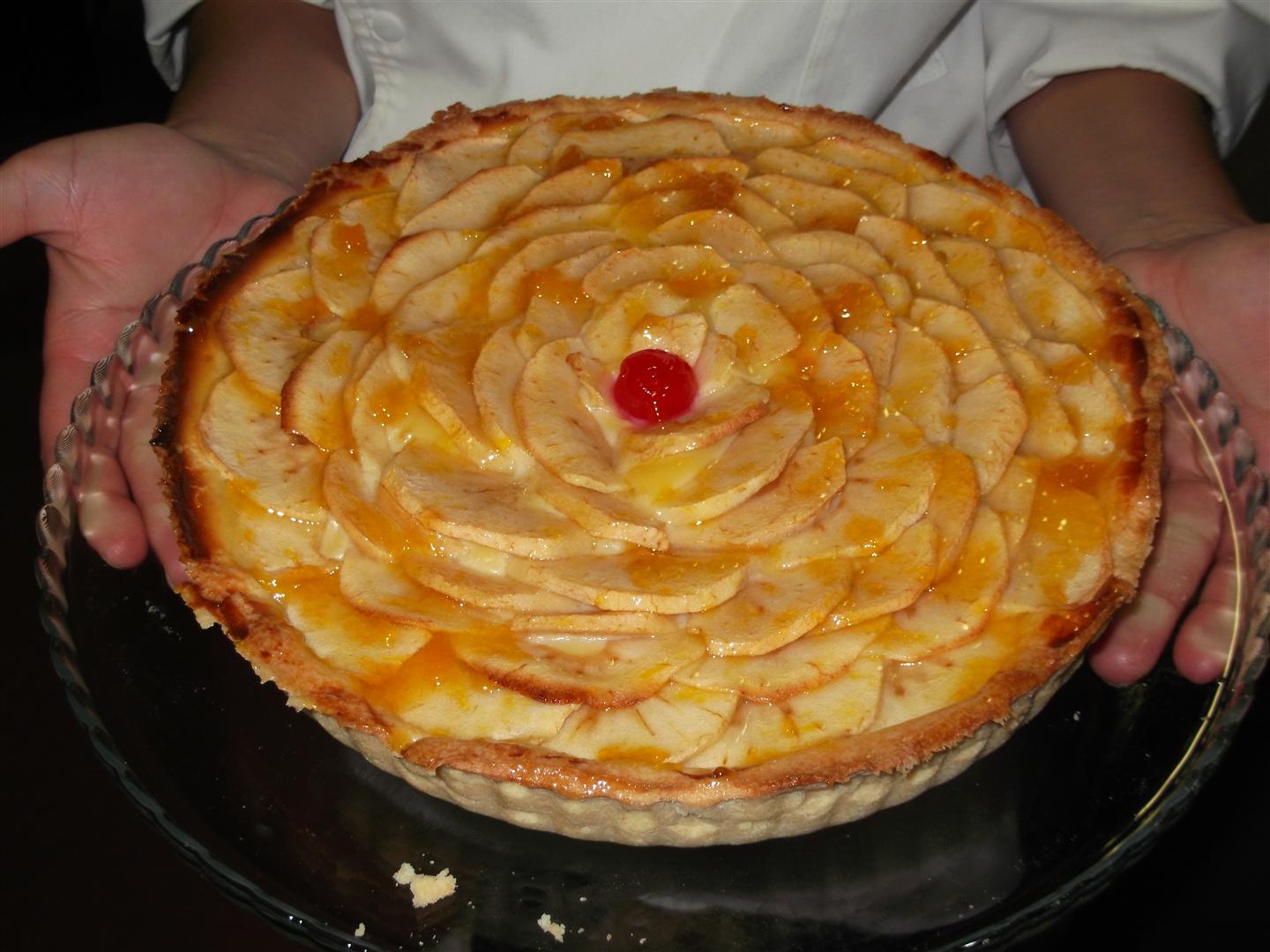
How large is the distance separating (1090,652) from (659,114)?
1449mm

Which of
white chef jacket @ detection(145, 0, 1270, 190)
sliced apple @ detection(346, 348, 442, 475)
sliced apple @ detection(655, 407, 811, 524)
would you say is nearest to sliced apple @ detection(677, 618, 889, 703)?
sliced apple @ detection(655, 407, 811, 524)

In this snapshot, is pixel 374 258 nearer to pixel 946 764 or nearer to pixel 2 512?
pixel 946 764

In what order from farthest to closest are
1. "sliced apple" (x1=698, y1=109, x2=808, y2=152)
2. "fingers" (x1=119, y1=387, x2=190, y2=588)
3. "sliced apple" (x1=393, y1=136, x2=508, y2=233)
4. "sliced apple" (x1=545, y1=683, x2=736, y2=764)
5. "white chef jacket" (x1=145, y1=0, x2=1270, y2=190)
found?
"white chef jacket" (x1=145, y1=0, x2=1270, y2=190) → "sliced apple" (x1=698, y1=109, x2=808, y2=152) → "sliced apple" (x1=393, y1=136, x2=508, y2=233) → "fingers" (x1=119, y1=387, x2=190, y2=588) → "sliced apple" (x1=545, y1=683, x2=736, y2=764)

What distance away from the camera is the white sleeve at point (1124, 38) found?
9.87 feet

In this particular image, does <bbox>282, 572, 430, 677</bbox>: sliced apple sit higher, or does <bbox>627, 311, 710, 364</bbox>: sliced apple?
<bbox>627, 311, 710, 364</bbox>: sliced apple

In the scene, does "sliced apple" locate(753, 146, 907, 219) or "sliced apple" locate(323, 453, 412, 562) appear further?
"sliced apple" locate(753, 146, 907, 219)

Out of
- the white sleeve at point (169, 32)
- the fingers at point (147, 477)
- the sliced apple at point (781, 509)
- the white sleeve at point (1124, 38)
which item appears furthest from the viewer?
the white sleeve at point (169, 32)

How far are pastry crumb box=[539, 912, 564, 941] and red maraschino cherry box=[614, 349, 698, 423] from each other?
81cm

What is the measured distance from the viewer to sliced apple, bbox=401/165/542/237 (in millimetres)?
2322

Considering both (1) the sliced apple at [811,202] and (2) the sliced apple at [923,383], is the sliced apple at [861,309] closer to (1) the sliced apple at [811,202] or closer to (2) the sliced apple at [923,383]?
(2) the sliced apple at [923,383]

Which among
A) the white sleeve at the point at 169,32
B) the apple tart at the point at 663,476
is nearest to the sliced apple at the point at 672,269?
the apple tart at the point at 663,476

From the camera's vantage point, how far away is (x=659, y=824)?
69.7 inches

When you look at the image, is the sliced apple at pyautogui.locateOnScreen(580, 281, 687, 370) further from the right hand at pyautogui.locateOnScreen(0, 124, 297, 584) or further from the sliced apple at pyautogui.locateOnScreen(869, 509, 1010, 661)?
the right hand at pyautogui.locateOnScreen(0, 124, 297, 584)

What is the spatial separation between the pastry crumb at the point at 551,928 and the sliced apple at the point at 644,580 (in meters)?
0.49
